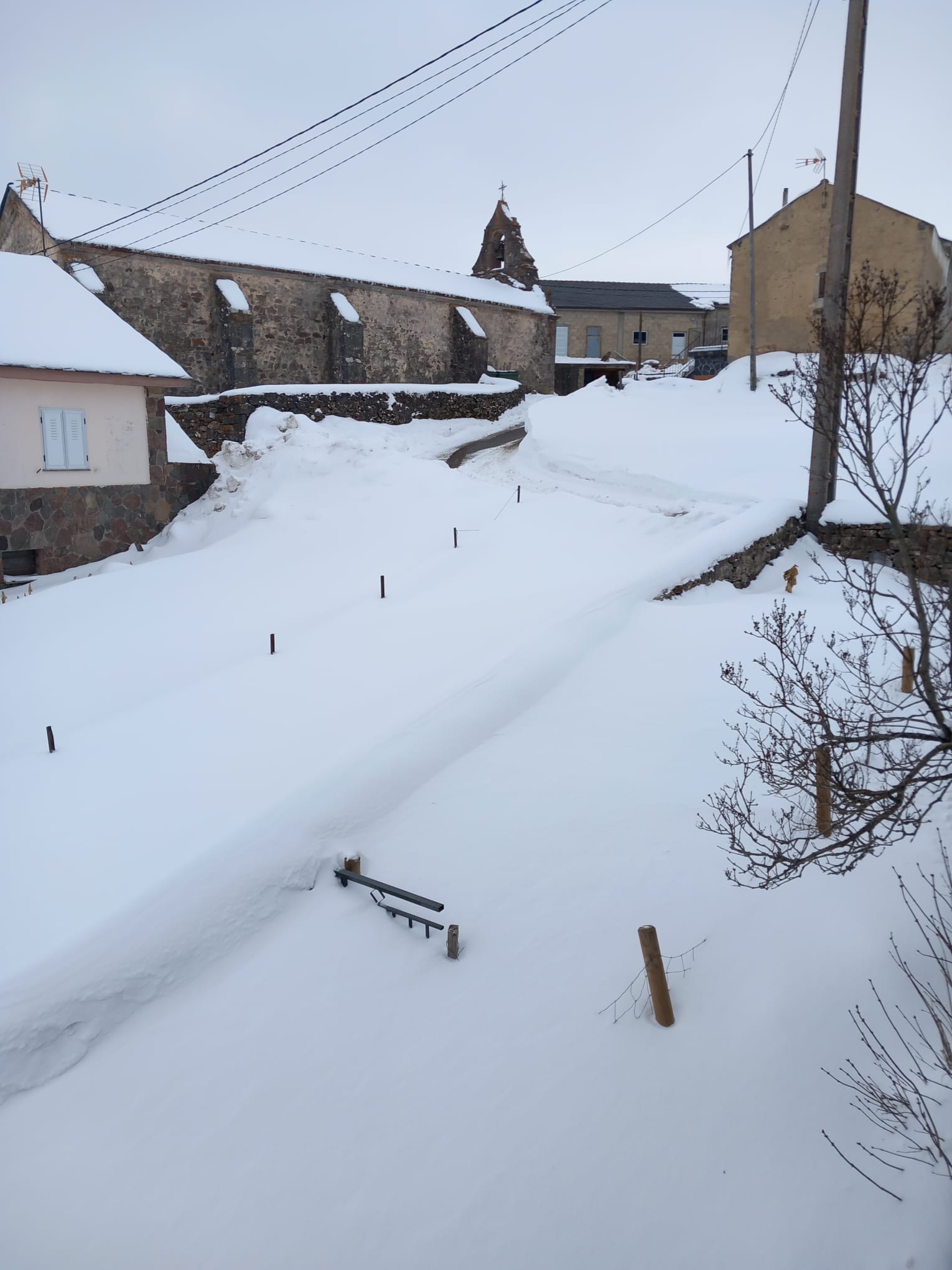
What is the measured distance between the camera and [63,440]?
1495 cm

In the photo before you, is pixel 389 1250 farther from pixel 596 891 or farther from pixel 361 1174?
pixel 596 891

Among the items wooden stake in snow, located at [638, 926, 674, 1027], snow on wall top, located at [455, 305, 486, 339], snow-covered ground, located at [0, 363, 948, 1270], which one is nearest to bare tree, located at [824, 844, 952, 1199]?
snow-covered ground, located at [0, 363, 948, 1270]

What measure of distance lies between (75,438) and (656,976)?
14493 millimetres

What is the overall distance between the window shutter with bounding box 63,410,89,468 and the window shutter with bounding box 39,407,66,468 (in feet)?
0.23

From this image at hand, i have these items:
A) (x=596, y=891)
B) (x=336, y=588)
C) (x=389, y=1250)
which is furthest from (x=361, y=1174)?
(x=336, y=588)

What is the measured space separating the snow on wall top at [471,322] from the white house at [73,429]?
15.8 metres

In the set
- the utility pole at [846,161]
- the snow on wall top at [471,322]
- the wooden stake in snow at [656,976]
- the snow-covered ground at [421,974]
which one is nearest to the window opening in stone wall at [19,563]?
the snow-covered ground at [421,974]

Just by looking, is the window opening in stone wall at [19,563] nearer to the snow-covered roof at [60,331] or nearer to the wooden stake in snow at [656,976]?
the snow-covered roof at [60,331]

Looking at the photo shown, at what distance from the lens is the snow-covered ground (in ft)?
12.6

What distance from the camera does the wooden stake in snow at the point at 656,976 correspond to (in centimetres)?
457

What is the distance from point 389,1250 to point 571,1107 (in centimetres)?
110

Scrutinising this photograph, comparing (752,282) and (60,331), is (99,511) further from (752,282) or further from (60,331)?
(752,282)

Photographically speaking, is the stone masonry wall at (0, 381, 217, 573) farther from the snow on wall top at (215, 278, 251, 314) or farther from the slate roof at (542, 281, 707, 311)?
the slate roof at (542, 281, 707, 311)

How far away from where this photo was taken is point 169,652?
10539 mm
